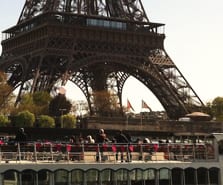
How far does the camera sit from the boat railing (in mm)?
19109

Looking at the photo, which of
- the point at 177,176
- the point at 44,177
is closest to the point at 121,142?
the point at 177,176

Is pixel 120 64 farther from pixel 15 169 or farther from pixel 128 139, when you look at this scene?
pixel 15 169

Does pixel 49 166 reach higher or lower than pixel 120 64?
lower

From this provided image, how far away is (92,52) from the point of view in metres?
66.1

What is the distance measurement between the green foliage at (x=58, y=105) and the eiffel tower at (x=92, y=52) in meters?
1.68

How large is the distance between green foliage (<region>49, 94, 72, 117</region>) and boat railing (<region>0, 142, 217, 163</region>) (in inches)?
1758

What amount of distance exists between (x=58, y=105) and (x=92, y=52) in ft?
21.4

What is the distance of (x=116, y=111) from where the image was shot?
73.2m

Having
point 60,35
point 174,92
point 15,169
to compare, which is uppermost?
point 60,35

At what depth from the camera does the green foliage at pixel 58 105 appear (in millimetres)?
66562

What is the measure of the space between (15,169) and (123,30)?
52.8m

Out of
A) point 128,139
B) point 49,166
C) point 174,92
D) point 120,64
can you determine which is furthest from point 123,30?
point 49,166

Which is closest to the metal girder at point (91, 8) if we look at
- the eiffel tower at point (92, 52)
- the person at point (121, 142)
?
the eiffel tower at point (92, 52)

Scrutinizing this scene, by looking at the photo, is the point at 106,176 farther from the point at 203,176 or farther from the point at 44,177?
the point at 203,176
